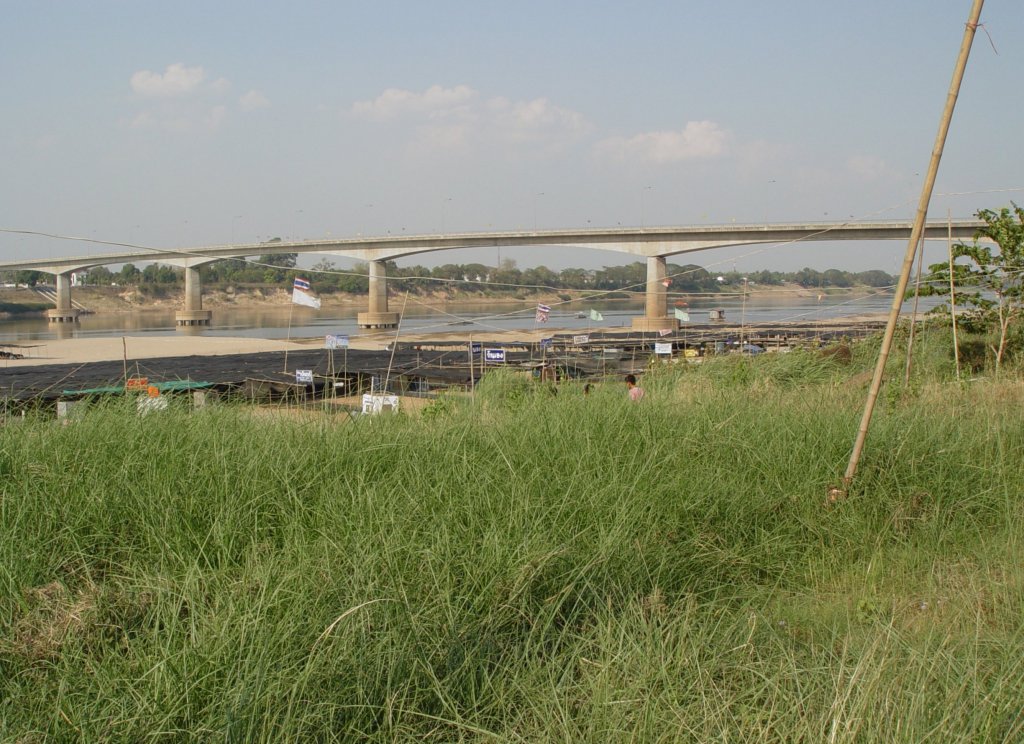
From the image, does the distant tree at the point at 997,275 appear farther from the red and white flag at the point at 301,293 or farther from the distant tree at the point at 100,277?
the distant tree at the point at 100,277

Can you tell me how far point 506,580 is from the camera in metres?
3.23

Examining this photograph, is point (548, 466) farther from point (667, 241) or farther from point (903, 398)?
point (667, 241)

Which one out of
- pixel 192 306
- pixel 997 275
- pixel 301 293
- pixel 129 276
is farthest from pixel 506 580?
pixel 129 276

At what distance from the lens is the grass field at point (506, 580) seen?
2.53 metres

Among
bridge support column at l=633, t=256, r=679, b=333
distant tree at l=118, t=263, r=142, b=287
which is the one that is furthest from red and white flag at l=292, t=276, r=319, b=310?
distant tree at l=118, t=263, r=142, b=287

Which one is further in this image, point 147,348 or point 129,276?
point 129,276

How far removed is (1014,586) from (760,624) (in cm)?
121

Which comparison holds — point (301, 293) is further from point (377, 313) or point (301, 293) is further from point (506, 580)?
point (377, 313)

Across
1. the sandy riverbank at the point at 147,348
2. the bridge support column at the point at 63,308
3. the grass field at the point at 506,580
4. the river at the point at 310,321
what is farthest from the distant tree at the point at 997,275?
the bridge support column at the point at 63,308

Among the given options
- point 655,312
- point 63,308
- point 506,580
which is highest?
point 506,580

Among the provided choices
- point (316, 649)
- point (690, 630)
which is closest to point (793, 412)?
point (690, 630)

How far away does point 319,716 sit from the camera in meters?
2.46

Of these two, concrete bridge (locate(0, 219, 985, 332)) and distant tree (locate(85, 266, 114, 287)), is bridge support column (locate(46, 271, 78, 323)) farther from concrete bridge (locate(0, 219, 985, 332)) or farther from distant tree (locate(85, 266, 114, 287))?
distant tree (locate(85, 266, 114, 287))

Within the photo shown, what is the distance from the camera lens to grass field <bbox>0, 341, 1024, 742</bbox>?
2.53 meters
